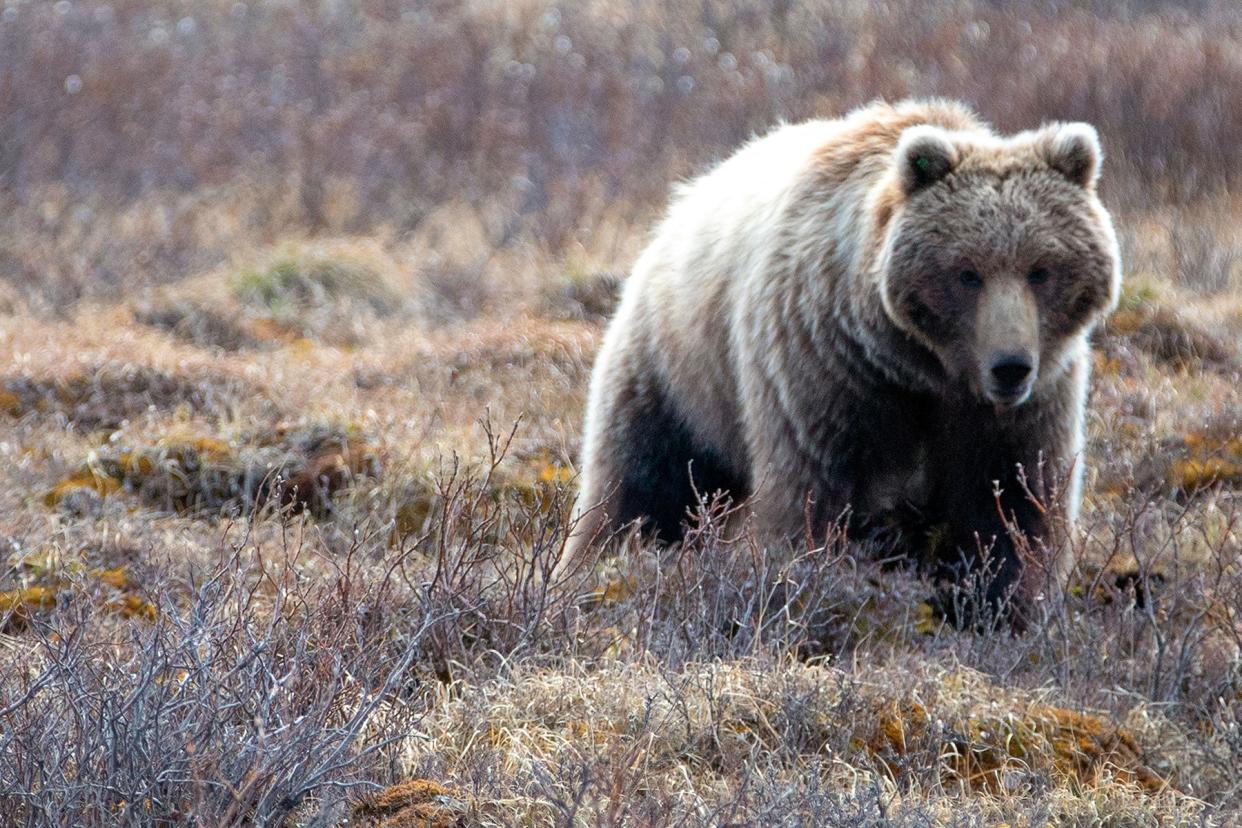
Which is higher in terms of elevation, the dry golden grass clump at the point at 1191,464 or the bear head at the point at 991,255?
the bear head at the point at 991,255

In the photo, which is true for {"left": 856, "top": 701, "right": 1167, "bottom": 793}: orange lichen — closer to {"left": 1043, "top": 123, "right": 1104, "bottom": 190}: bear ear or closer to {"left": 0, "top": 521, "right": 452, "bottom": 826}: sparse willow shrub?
{"left": 0, "top": 521, "right": 452, "bottom": 826}: sparse willow shrub

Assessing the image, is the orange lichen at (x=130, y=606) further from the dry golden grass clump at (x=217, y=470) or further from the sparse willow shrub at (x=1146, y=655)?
the sparse willow shrub at (x=1146, y=655)

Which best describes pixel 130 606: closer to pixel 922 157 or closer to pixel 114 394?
pixel 922 157

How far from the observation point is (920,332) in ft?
15.6

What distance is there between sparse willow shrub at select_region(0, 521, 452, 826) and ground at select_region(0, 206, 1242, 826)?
0.04 feet

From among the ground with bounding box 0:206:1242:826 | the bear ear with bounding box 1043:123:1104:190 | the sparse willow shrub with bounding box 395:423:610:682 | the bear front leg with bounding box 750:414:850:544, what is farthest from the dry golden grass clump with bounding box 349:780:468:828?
the bear ear with bounding box 1043:123:1104:190

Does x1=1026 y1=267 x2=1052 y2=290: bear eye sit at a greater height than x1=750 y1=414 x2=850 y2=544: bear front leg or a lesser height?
greater

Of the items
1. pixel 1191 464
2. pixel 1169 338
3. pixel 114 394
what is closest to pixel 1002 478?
pixel 1191 464

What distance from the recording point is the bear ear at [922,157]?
476 centimetres

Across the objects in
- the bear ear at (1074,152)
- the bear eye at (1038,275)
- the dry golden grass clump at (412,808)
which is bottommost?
the dry golden grass clump at (412,808)

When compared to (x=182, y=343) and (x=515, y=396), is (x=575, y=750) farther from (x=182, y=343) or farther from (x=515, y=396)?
(x=182, y=343)

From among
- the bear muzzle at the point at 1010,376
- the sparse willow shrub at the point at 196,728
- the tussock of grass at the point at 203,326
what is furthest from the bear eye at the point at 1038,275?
the tussock of grass at the point at 203,326

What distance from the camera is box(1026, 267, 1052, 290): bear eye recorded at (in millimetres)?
4691

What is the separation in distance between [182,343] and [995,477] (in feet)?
17.5
